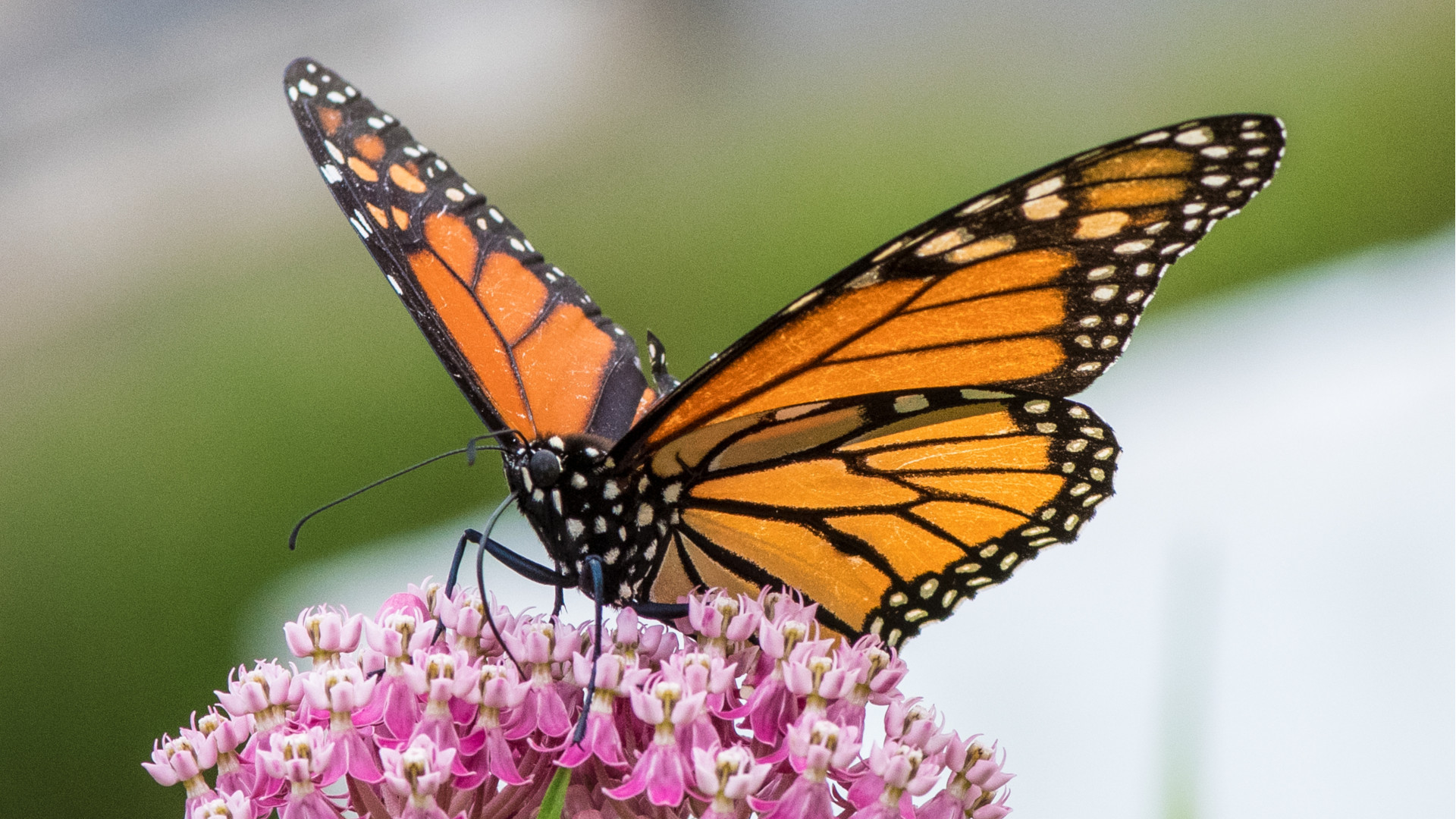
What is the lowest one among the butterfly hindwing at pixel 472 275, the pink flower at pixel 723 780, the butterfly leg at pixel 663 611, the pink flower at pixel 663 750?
the pink flower at pixel 723 780

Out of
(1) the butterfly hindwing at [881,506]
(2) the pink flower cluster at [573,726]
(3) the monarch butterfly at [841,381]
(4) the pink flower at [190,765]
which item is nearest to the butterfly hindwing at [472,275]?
(3) the monarch butterfly at [841,381]

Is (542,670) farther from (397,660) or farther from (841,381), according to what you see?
(841,381)

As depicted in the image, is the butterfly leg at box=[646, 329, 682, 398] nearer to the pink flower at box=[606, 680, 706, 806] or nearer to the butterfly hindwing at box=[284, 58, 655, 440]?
the butterfly hindwing at box=[284, 58, 655, 440]

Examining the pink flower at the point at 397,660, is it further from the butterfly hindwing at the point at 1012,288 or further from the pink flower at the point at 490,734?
the butterfly hindwing at the point at 1012,288

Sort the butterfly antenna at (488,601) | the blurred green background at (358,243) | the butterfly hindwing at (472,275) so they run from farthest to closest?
the blurred green background at (358,243) < the butterfly hindwing at (472,275) < the butterfly antenna at (488,601)

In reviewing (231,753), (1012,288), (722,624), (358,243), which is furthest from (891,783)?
(358,243)

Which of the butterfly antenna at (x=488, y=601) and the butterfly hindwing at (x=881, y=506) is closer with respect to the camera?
the butterfly antenna at (x=488, y=601)
